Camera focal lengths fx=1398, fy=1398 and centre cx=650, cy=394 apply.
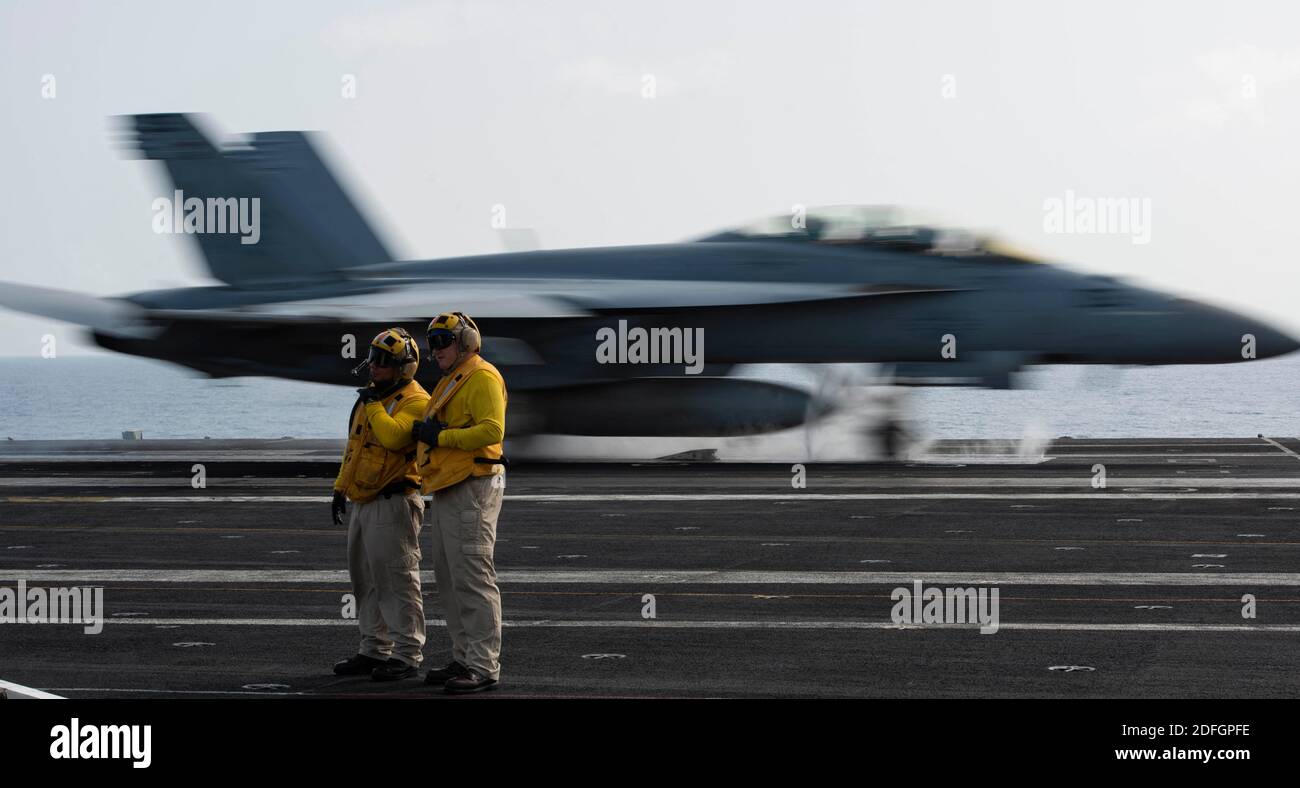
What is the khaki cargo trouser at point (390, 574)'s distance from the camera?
8.70 m

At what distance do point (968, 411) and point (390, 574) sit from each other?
94295 mm

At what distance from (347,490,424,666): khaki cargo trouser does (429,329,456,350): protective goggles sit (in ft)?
3.43

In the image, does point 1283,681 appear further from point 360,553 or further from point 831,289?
point 831,289

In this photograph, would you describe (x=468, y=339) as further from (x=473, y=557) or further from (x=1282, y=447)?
(x=1282, y=447)

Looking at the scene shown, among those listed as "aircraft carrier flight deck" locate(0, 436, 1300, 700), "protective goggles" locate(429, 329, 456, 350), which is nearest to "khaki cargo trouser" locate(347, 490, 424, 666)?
"aircraft carrier flight deck" locate(0, 436, 1300, 700)

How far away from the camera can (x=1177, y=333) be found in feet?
80.9

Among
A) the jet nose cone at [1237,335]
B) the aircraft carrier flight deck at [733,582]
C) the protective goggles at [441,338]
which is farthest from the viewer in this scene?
the jet nose cone at [1237,335]

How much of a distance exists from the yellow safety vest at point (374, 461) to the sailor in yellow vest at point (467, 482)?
32 centimetres
